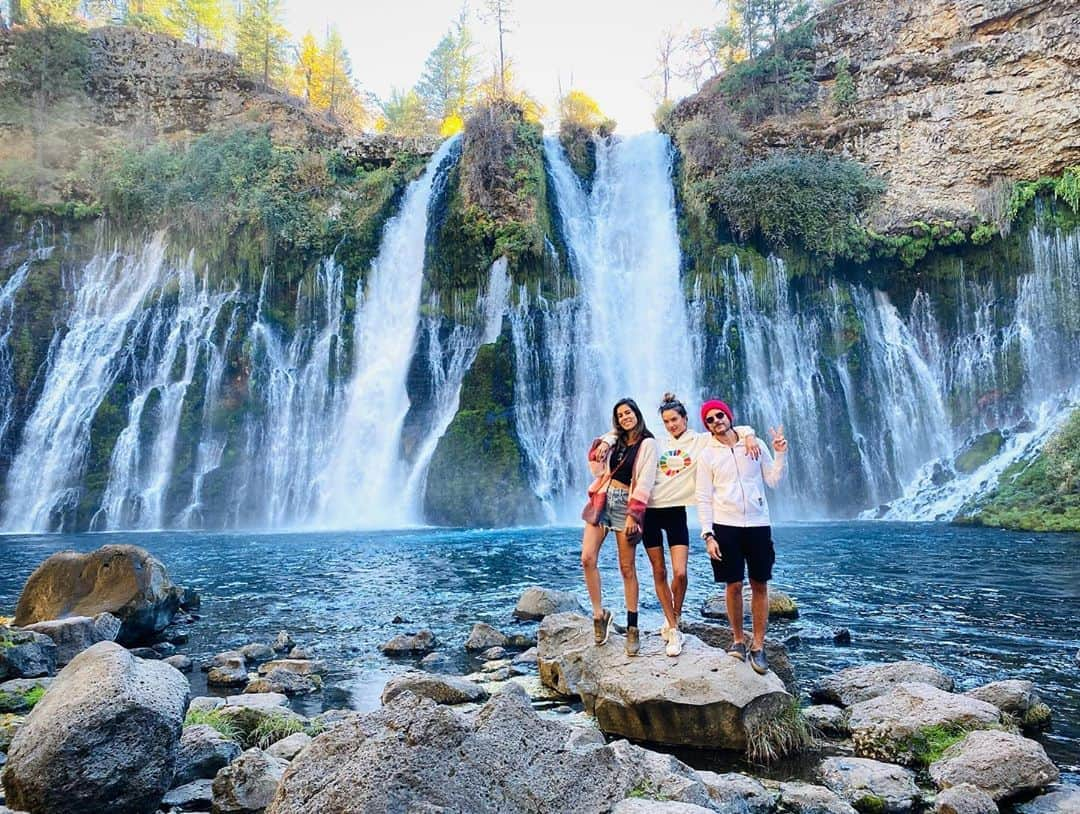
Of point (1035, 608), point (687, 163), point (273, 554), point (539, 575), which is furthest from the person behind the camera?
point (687, 163)

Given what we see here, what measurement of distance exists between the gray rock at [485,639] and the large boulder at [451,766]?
204 inches

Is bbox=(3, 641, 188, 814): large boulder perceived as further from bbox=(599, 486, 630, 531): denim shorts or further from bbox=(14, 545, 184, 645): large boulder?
bbox=(14, 545, 184, 645): large boulder

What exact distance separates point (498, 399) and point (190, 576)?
1332cm

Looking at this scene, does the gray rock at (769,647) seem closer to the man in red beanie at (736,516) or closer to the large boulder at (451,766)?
the man in red beanie at (736,516)

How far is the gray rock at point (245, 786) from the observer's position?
4.18 m

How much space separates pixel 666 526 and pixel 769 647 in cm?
206

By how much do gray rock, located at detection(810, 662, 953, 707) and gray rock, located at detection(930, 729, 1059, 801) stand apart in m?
1.48

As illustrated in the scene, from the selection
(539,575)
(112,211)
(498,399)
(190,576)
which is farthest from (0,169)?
(539,575)

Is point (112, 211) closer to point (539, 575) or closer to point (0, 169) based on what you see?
point (0, 169)

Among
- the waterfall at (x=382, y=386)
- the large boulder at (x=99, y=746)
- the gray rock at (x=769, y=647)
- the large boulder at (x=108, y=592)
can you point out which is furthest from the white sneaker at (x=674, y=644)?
the waterfall at (x=382, y=386)

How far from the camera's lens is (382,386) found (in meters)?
28.2

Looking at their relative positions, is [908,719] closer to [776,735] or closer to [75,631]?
[776,735]

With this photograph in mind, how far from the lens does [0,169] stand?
34344 mm

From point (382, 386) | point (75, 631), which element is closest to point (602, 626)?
point (75, 631)
